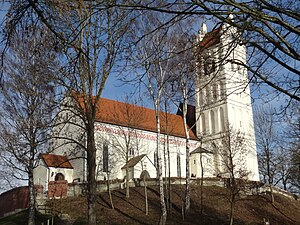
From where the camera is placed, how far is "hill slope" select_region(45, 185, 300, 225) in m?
21.7

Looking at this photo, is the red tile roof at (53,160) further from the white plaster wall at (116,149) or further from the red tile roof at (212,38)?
the red tile roof at (212,38)

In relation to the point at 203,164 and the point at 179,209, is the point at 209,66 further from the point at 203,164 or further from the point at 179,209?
the point at 203,164

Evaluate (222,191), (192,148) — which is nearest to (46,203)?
(222,191)

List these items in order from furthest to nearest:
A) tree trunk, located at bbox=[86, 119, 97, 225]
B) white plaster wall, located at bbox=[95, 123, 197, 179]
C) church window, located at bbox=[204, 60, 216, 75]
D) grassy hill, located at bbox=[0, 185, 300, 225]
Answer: white plaster wall, located at bbox=[95, 123, 197, 179] → grassy hill, located at bbox=[0, 185, 300, 225] → tree trunk, located at bbox=[86, 119, 97, 225] → church window, located at bbox=[204, 60, 216, 75]

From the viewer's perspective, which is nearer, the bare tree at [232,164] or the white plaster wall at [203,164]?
the bare tree at [232,164]

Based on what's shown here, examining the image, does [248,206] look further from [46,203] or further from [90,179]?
[90,179]

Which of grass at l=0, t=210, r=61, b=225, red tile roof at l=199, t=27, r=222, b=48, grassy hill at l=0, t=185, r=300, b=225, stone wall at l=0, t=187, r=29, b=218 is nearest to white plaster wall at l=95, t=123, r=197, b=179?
grassy hill at l=0, t=185, r=300, b=225

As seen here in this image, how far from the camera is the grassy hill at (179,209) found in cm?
2164

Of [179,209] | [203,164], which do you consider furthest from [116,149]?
[179,209]

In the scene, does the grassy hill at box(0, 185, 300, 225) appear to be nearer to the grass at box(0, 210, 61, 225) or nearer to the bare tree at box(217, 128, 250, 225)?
the grass at box(0, 210, 61, 225)

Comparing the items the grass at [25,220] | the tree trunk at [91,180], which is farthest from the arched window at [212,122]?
the tree trunk at [91,180]

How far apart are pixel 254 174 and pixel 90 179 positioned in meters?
34.0

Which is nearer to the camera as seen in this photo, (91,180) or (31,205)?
(91,180)

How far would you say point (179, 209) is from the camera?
24.5m
